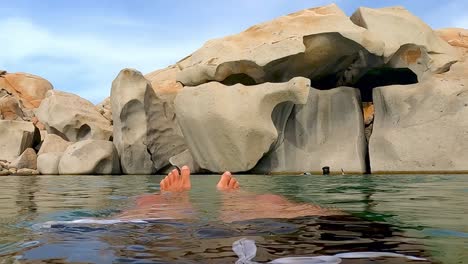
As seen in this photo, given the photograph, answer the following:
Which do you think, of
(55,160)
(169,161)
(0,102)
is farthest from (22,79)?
(169,161)

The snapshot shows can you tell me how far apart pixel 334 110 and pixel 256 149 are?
304 cm

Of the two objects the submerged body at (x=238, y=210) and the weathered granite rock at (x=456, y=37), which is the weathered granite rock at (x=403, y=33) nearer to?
the weathered granite rock at (x=456, y=37)

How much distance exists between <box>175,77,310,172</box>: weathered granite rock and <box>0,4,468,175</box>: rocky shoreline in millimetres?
30

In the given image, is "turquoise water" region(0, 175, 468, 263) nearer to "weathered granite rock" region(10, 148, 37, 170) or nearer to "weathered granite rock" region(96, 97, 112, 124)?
"weathered granite rock" region(10, 148, 37, 170)

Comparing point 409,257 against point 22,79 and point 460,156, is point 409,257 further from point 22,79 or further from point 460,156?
point 22,79

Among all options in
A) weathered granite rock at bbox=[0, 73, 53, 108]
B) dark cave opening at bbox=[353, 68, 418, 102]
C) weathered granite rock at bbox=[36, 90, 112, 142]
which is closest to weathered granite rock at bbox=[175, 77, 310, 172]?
dark cave opening at bbox=[353, 68, 418, 102]

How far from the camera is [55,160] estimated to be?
1712 cm

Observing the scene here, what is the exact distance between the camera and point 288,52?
46.6ft

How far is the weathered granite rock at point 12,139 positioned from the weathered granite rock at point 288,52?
7464mm

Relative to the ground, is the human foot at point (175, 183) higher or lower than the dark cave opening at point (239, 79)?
lower

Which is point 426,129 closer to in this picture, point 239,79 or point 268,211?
point 239,79

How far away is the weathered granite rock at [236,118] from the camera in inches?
546

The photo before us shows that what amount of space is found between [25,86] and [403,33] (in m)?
26.4

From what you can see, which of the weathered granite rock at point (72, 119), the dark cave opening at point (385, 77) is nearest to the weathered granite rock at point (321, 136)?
the dark cave opening at point (385, 77)
